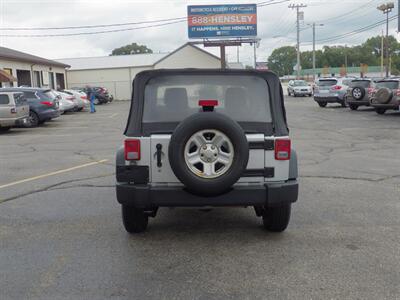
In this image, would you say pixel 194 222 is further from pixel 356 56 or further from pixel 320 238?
pixel 356 56

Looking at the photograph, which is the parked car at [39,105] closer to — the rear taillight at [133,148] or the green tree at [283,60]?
the rear taillight at [133,148]

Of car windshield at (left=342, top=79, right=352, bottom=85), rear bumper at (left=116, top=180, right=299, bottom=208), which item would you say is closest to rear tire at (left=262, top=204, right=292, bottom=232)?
rear bumper at (left=116, top=180, right=299, bottom=208)

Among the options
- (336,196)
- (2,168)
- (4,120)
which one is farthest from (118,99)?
(336,196)

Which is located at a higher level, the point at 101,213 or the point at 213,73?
the point at 213,73

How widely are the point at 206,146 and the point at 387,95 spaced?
17.2 m

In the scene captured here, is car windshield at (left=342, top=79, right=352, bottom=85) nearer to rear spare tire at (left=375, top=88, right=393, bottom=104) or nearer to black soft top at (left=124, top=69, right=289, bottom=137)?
rear spare tire at (left=375, top=88, right=393, bottom=104)

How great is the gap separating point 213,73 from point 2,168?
6.43 m

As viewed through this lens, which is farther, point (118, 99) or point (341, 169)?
point (118, 99)

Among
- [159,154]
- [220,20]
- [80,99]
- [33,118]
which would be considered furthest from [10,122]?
[220,20]

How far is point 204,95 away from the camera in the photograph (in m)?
4.87

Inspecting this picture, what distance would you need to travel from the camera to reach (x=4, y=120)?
16375 millimetres

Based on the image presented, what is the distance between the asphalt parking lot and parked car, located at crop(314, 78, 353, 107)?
18.3 meters

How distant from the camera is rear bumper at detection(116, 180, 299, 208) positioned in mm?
4527

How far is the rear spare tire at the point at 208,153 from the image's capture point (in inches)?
169
